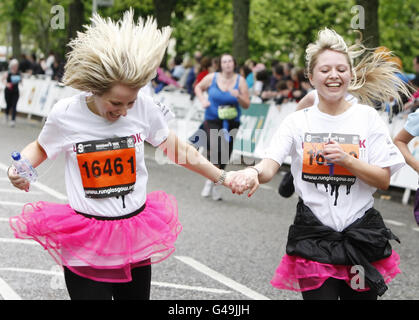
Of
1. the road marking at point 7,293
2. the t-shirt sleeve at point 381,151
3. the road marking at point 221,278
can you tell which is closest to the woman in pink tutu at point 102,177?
the t-shirt sleeve at point 381,151

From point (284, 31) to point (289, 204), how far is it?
26426 mm

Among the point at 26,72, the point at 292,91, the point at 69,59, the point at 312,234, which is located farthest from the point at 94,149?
the point at 26,72

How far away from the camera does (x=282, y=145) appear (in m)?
3.84

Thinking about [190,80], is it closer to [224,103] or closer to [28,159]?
[224,103]

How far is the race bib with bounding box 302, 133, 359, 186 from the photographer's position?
12.2 ft

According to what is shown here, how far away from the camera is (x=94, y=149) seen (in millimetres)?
3389

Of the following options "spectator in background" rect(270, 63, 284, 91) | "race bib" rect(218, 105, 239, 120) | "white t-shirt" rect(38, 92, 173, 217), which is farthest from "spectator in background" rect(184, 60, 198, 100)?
"white t-shirt" rect(38, 92, 173, 217)

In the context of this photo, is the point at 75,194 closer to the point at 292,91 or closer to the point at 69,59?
the point at 69,59

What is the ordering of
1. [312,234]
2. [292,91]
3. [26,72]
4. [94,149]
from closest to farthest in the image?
[94,149] → [312,234] → [292,91] → [26,72]

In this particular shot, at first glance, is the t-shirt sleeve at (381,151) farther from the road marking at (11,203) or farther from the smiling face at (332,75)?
the road marking at (11,203)

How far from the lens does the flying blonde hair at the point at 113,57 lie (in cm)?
319

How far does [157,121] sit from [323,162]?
0.88 metres

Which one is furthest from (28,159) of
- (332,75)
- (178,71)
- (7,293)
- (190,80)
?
(178,71)

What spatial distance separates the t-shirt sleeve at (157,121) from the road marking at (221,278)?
2.33 meters
